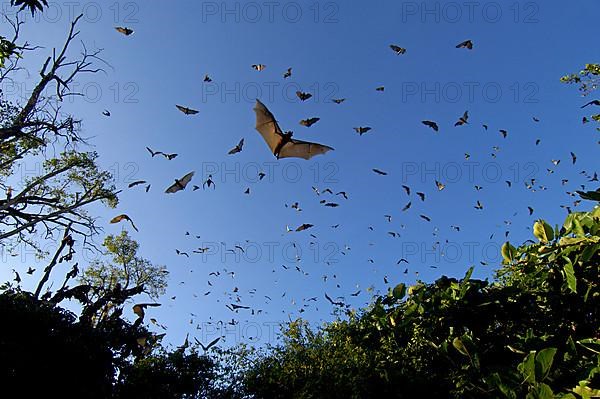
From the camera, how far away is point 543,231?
78.4 inches

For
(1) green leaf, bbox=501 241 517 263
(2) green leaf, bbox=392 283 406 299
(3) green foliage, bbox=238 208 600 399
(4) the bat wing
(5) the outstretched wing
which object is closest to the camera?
(3) green foliage, bbox=238 208 600 399

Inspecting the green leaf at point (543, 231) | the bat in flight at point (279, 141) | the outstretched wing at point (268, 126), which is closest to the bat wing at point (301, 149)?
the bat in flight at point (279, 141)

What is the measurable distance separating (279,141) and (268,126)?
38 centimetres

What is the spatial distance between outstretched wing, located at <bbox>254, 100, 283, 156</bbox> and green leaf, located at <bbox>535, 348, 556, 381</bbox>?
603 cm

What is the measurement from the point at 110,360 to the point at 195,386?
2.95 meters

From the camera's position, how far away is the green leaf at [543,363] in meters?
1.44

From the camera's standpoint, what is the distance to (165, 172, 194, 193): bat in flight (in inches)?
303

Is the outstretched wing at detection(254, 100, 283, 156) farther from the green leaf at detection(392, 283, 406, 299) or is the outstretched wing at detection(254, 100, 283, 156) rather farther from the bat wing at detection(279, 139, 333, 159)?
the green leaf at detection(392, 283, 406, 299)

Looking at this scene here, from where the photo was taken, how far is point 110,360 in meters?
12.7

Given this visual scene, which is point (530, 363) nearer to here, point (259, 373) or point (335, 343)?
point (335, 343)

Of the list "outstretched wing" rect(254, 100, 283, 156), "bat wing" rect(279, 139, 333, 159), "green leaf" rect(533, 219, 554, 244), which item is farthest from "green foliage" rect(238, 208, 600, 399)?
A: "outstretched wing" rect(254, 100, 283, 156)

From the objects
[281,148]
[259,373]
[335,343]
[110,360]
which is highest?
[281,148]

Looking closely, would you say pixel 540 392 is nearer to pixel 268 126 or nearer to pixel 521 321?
pixel 521 321

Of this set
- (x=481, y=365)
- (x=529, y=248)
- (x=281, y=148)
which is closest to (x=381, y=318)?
(x=481, y=365)
